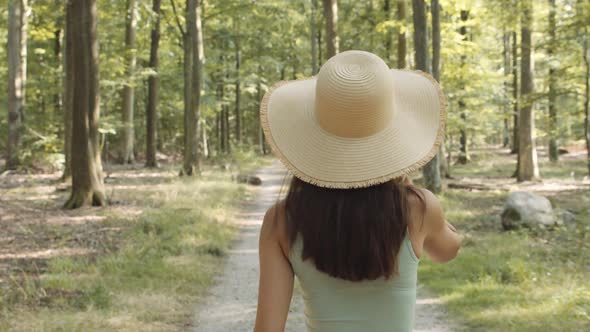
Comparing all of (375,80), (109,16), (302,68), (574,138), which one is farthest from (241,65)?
(375,80)

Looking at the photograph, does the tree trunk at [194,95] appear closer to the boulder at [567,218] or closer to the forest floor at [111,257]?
the forest floor at [111,257]

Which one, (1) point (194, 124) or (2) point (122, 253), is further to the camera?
(1) point (194, 124)

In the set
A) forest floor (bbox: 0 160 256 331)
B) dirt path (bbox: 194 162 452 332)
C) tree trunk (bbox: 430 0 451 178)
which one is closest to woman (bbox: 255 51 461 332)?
forest floor (bbox: 0 160 256 331)

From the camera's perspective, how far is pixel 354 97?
185 centimetres

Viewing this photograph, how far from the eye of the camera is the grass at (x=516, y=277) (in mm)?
5867

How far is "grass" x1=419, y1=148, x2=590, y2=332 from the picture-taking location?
19.2 ft

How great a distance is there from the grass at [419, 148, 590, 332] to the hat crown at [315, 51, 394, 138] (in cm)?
442

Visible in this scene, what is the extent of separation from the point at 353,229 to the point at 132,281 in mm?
6086

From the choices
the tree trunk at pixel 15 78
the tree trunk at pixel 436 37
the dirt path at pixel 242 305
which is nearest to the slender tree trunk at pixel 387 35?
the tree trunk at pixel 436 37

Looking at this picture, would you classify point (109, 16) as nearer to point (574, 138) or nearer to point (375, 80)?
point (574, 138)

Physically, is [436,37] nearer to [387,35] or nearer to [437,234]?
[387,35]

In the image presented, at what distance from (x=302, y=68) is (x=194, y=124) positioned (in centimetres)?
2133

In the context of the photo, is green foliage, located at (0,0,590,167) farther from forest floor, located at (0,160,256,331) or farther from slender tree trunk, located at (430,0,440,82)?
forest floor, located at (0,160,256,331)

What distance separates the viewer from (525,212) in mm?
10695
